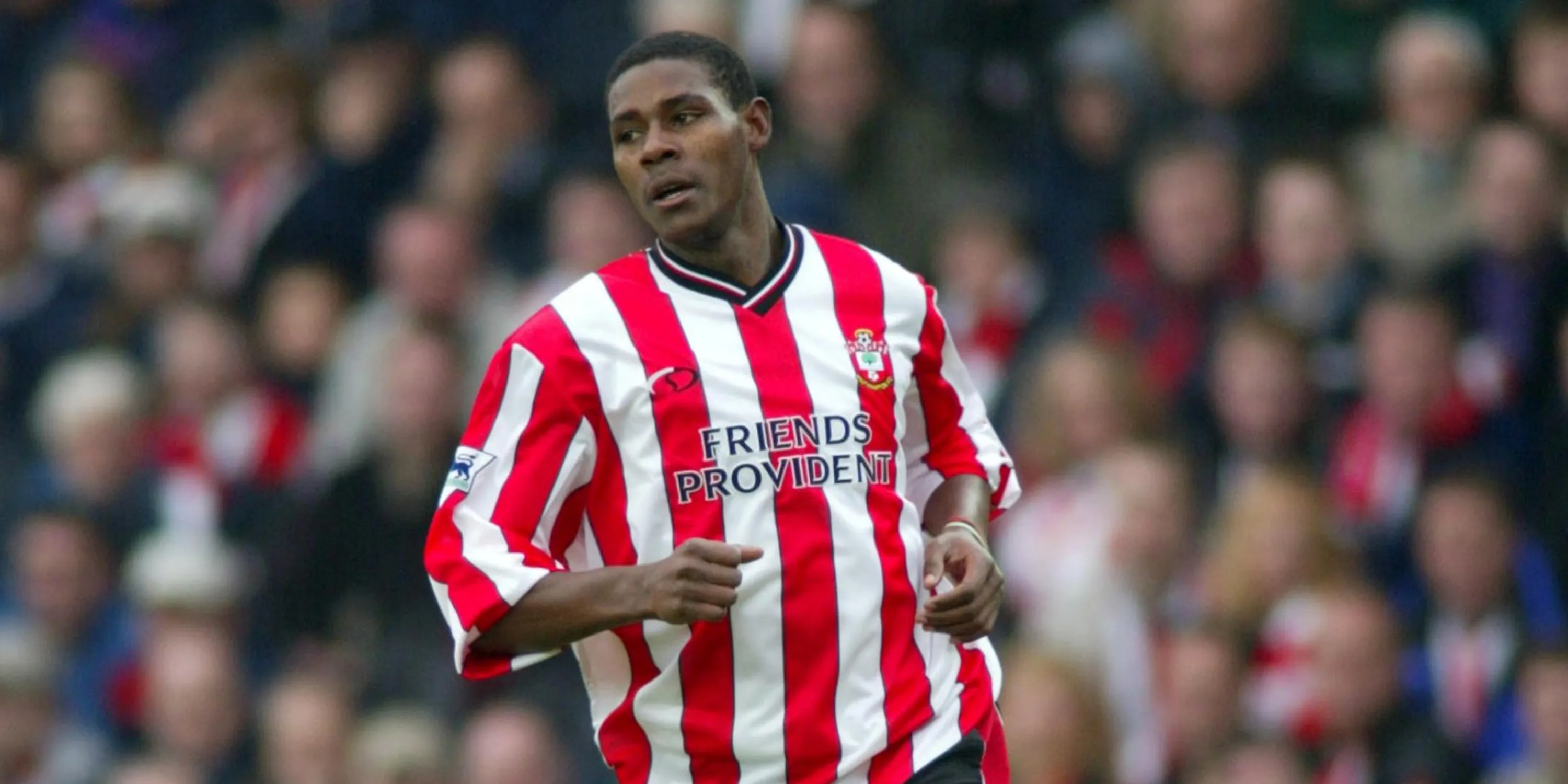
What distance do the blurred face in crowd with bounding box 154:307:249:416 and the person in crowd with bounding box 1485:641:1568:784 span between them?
5.24 m

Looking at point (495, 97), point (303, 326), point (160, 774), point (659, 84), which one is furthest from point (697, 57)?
point (303, 326)

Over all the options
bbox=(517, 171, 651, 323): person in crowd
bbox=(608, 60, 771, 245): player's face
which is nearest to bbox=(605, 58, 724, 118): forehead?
bbox=(608, 60, 771, 245): player's face

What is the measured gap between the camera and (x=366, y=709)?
855 centimetres

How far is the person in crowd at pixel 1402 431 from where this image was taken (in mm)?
7281

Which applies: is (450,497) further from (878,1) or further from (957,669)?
(878,1)

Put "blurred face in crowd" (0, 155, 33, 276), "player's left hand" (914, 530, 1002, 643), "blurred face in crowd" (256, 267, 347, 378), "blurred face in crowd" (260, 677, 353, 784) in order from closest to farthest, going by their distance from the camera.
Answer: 1. "player's left hand" (914, 530, 1002, 643)
2. "blurred face in crowd" (260, 677, 353, 784)
3. "blurred face in crowd" (256, 267, 347, 378)
4. "blurred face in crowd" (0, 155, 33, 276)

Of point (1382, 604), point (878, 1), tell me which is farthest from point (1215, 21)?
point (1382, 604)

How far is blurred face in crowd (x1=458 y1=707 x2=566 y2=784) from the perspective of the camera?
26.1 ft

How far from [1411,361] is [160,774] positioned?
4.53 m

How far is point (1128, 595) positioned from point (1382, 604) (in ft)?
2.63

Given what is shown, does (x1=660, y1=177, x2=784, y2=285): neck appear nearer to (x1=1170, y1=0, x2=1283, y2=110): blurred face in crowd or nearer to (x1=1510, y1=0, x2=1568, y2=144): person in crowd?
(x1=1510, y1=0, x2=1568, y2=144): person in crowd

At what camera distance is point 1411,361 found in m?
7.27

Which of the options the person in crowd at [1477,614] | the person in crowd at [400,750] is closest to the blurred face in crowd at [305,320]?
the person in crowd at [400,750]

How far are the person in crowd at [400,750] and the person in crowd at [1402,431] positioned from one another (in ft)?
9.82
